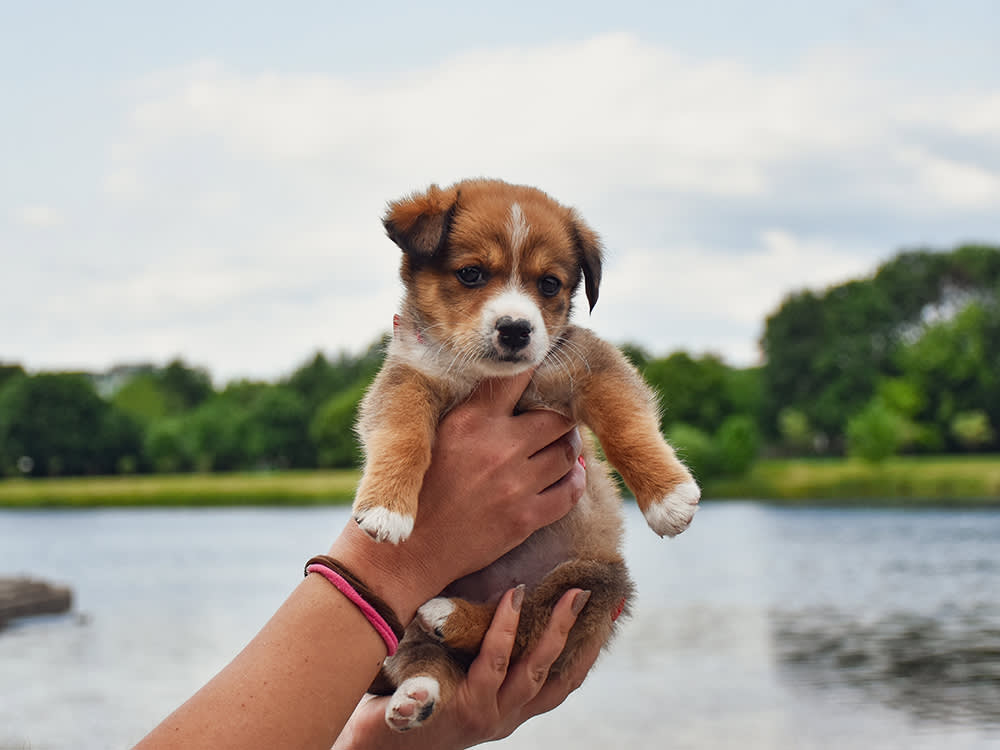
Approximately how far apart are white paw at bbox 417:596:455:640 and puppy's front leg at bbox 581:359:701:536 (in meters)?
0.78

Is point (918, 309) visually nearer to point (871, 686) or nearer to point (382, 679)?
point (871, 686)

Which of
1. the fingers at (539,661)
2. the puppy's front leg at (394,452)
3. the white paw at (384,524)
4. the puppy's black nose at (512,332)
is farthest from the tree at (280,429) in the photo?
the white paw at (384,524)

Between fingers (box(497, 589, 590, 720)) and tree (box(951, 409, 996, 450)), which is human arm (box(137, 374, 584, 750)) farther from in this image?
tree (box(951, 409, 996, 450))

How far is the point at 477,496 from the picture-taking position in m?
3.49

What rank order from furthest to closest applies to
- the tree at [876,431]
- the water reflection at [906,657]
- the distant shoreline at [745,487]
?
the distant shoreline at [745,487], the tree at [876,431], the water reflection at [906,657]

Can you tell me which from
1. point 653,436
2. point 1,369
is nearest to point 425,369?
point 653,436

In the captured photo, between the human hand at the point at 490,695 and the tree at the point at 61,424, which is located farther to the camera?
the tree at the point at 61,424

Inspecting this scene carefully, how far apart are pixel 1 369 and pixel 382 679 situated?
4642 inches

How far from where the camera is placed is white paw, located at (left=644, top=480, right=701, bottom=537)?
3.46 m

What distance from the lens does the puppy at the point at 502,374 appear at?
350cm

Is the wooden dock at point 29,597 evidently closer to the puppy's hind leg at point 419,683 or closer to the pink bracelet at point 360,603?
the puppy's hind leg at point 419,683

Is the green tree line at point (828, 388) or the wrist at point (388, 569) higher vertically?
the wrist at point (388, 569)

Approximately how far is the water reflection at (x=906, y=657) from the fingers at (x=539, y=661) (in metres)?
24.2

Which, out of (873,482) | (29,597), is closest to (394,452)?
(29,597)
